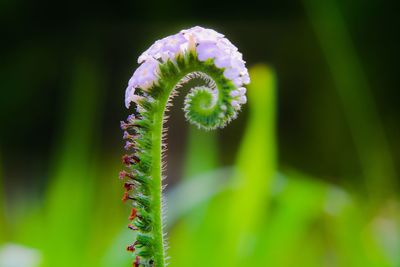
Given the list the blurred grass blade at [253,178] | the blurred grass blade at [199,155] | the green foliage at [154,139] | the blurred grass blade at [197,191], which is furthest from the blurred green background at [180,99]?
the green foliage at [154,139]

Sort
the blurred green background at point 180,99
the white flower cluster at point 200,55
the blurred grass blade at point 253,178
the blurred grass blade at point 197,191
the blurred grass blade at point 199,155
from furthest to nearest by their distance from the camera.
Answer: the blurred green background at point 180,99, the blurred grass blade at point 199,155, the blurred grass blade at point 197,191, the blurred grass blade at point 253,178, the white flower cluster at point 200,55

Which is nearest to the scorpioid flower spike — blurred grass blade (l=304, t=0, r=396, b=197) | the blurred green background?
the blurred green background

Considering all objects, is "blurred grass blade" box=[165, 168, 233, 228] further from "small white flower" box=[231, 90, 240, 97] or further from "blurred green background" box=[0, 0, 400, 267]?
"small white flower" box=[231, 90, 240, 97]

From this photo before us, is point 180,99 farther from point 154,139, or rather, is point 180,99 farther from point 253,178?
point 154,139

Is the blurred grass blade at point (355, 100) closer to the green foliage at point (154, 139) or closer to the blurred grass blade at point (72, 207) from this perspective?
the blurred grass blade at point (72, 207)

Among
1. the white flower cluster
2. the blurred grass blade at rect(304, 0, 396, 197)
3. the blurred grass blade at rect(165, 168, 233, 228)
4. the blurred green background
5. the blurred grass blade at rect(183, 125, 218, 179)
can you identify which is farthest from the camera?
the blurred grass blade at rect(304, 0, 396, 197)

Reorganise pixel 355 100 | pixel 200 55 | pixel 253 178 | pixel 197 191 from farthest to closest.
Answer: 1. pixel 355 100
2. pixel 197 191
3. pixel 253 178
4. pixel 200 55

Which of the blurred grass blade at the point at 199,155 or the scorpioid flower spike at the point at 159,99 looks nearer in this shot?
the scorpioid flower spike at the point at 159,99

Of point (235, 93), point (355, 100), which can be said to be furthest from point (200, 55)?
point (355, 100)
